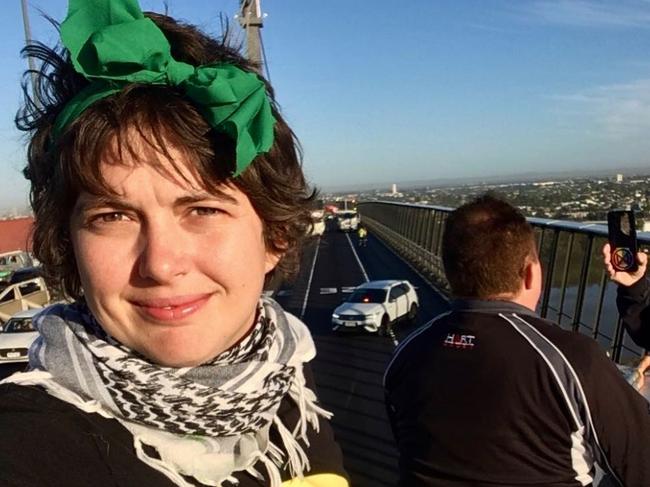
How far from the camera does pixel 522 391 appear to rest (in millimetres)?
3008

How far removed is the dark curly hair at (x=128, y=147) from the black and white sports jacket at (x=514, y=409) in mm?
1560

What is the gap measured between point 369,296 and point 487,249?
16.5 meters

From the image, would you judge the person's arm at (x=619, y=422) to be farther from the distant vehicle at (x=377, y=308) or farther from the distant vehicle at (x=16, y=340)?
the distant vehicle at (x=377, y=308)

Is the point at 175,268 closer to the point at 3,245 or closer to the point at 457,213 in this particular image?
the point at 457,213

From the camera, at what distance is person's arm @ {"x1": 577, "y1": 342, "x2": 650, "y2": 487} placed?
283 cm

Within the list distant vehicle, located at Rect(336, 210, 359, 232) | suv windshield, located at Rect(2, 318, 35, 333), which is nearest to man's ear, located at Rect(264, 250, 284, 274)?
suv windshield, located at Rect(2, 318, 35, 333)

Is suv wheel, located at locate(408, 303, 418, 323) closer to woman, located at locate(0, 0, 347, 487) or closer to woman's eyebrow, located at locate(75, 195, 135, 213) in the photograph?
woman, located at locate(0, 0, 347, 487)

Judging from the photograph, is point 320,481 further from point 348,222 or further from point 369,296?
point 348,222

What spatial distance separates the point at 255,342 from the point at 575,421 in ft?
5.62

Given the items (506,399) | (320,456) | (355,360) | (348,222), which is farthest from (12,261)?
(320,456)

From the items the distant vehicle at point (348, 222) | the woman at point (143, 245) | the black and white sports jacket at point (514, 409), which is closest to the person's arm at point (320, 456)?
the woman at point (143, 245)

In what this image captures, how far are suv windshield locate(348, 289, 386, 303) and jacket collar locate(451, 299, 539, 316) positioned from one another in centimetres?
1609

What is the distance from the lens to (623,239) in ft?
14.4

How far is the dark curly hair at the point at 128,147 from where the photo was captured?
4.94 feet
